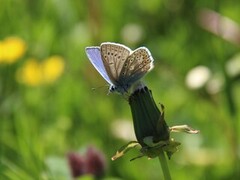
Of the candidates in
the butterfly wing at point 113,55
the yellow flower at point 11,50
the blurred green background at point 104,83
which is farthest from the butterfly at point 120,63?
the yellow flower at point 11,50

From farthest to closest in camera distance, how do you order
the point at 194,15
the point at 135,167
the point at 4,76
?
the point at 194,15, the point at 4,76, the point at 135,167

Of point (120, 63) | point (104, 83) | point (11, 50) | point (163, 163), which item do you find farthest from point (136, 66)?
point (11, 50)

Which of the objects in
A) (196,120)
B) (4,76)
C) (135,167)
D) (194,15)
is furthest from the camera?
(194,15)

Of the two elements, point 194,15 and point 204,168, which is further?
point 194,15

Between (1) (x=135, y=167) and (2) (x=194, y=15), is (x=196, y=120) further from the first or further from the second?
(2) (x=194, y=15)

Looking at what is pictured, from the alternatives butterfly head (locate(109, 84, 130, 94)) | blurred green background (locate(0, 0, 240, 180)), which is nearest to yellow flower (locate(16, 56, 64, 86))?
blurred green background (locate(0, 0, 240, 180))

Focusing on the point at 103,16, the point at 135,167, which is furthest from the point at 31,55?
the point at 135,167
